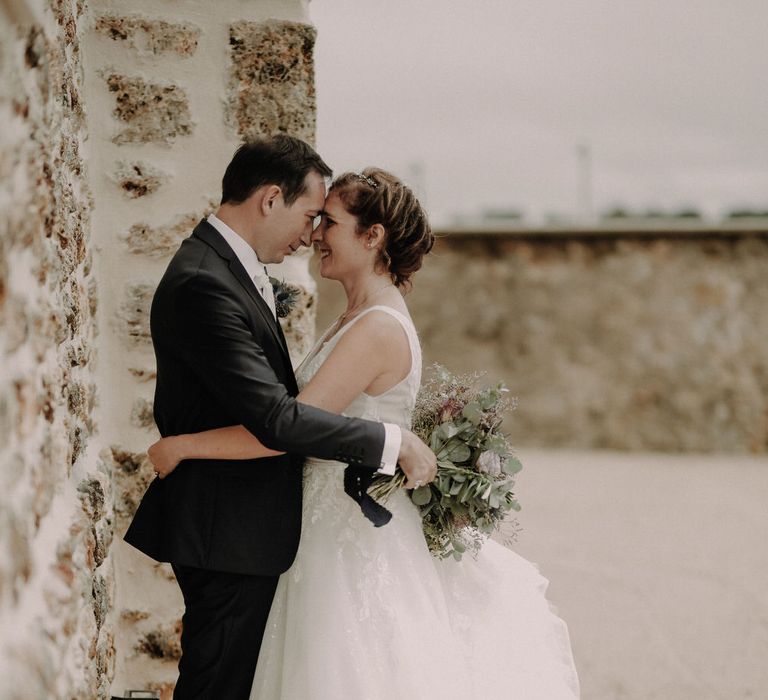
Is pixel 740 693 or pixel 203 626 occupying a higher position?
pixel 203 626

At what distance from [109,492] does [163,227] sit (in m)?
0.85

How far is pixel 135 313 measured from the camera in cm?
261

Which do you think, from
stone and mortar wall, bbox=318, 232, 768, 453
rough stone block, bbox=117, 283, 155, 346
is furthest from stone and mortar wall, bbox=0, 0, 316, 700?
stone and mortar wall, bbox=318, 232, 768, 453

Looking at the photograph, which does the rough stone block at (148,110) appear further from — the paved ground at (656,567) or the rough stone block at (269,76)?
the paved ground at (656,567)

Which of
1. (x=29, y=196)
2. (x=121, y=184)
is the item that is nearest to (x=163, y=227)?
(x=121, y=184)

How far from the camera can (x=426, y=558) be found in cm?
214

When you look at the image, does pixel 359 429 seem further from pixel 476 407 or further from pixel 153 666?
pixel 153 666

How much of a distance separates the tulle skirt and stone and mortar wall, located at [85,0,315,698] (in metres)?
0.77

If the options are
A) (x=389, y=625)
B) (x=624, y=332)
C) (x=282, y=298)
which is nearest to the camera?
(x=389, y=625)

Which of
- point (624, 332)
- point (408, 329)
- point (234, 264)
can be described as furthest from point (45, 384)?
point (624, 332)

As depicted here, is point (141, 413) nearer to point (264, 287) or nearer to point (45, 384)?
point (264, 287)

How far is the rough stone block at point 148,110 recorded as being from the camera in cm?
256

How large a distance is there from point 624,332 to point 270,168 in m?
7.43

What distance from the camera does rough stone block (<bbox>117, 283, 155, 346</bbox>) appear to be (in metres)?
2.60
